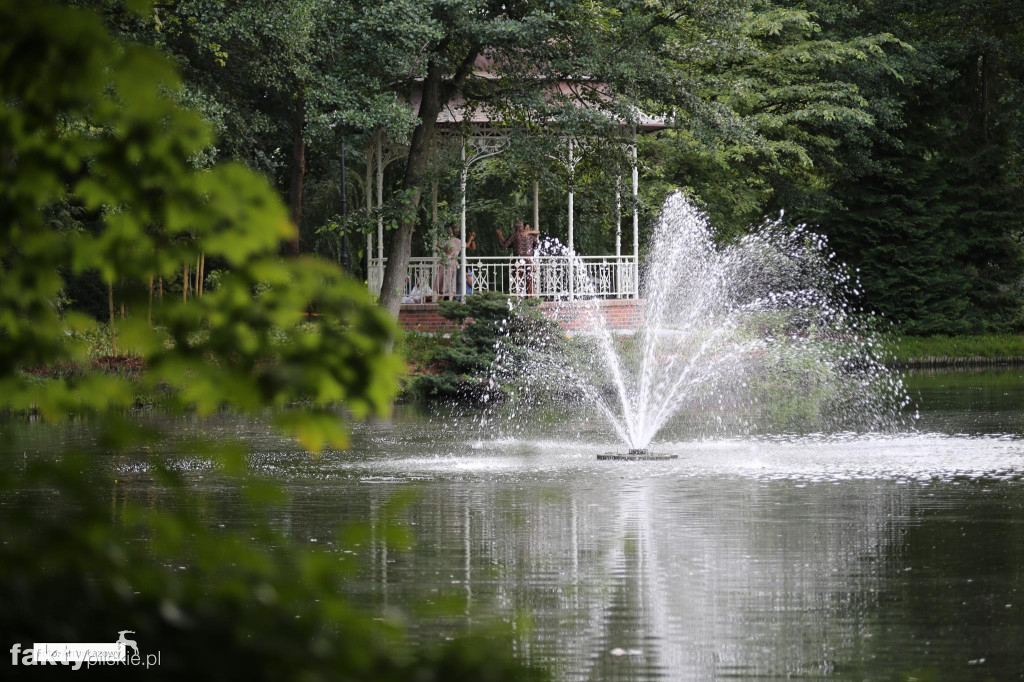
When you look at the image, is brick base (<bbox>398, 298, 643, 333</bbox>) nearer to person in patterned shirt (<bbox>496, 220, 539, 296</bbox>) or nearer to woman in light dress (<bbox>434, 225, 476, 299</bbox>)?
woman in light dress (<bbox>434, 225, 476, 299</bbox>)

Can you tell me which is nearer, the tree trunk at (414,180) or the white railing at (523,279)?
the tree trunk at (414,180)

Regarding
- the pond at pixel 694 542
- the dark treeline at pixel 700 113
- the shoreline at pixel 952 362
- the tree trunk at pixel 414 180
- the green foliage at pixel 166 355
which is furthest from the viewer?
the shoreline at pixel 952 362

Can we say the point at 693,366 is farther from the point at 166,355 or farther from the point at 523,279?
the point at 166,355

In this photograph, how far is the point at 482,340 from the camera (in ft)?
83.3

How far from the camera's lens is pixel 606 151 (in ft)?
85.1

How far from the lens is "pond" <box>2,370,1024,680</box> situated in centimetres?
657

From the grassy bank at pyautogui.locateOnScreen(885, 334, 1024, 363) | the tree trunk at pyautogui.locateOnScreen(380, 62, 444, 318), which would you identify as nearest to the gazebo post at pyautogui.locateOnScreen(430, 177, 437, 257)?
the tree trunk at pyautogui.locateOnScreen(380, 62, 444, 318)

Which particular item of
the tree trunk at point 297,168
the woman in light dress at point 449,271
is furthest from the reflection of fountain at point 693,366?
the tree trunk at point 297,168

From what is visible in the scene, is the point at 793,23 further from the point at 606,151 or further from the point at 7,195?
the point at 7,195

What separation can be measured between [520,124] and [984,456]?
1295cm

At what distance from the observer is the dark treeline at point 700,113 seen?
76.4 feet

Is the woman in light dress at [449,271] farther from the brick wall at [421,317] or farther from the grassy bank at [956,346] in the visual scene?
the grassy bank at [956,346]

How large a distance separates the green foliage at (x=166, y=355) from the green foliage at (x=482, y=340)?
21.5 metres

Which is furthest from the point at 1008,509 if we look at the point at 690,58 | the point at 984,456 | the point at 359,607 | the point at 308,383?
the point at 690,58
